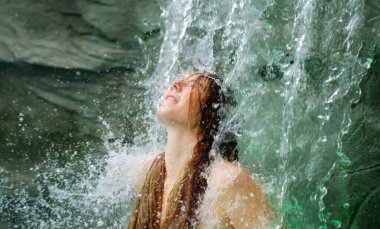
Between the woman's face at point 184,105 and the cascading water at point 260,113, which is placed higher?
the cascading water at point 260,113

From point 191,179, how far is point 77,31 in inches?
115

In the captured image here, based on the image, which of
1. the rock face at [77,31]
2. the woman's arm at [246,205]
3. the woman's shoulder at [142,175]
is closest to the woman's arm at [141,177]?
the woman's shoulder at [142,175]

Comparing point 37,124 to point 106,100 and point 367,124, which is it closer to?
point 106,100

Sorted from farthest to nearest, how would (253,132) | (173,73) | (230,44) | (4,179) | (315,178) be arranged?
1. (4,179)
2. (173,73)
3. (230,44)
4. (253,132)
5. (315,178)

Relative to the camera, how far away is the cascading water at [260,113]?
130 inches

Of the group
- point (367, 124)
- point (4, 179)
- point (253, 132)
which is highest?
point (4, 179)

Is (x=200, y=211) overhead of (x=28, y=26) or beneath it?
beneath

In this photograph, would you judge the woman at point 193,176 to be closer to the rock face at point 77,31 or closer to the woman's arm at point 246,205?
the woman's arm at point 246,205

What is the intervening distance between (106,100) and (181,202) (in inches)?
103

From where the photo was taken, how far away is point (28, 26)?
17.5 feet

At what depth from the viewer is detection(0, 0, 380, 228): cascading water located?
331cm

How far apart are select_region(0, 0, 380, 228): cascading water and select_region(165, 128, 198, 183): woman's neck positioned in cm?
21

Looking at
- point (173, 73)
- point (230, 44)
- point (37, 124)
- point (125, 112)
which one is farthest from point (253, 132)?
point (37, 124)

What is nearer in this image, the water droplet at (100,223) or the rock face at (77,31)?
the water droplet at (100,223)
